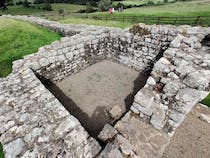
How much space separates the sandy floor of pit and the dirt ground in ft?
7.56

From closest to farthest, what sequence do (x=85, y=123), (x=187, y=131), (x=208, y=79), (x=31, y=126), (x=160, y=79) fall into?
(x=31, y=126)
(x=208, y=79)
(x=187, y=131)
(x=160, y=79)
(x=85, y=123)

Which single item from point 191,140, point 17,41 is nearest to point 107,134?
point 191,140


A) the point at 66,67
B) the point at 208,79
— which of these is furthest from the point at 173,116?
the point at 66,67

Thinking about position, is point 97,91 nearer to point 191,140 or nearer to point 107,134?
point 107,134

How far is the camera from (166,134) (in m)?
3.92

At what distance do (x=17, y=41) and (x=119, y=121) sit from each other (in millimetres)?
8537

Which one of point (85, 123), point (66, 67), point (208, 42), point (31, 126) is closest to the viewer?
point (31, 126)

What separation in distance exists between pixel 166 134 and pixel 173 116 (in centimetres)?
56

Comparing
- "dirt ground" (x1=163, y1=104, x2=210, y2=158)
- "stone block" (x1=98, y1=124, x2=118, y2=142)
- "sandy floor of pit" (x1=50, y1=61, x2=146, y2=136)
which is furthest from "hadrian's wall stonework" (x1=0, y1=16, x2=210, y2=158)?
"sandy floor of pit" (x1=50, y1=61, x2=146, y2=136)

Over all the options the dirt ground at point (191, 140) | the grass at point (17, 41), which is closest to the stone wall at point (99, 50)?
the grass at point (17, 41)

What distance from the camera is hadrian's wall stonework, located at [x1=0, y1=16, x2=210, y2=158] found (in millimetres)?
3543

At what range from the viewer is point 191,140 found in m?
4.61

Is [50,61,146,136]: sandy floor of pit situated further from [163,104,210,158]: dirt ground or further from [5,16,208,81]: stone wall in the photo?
[163,104,210,158]: dirt ground

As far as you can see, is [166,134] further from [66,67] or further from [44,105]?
[66,67]
